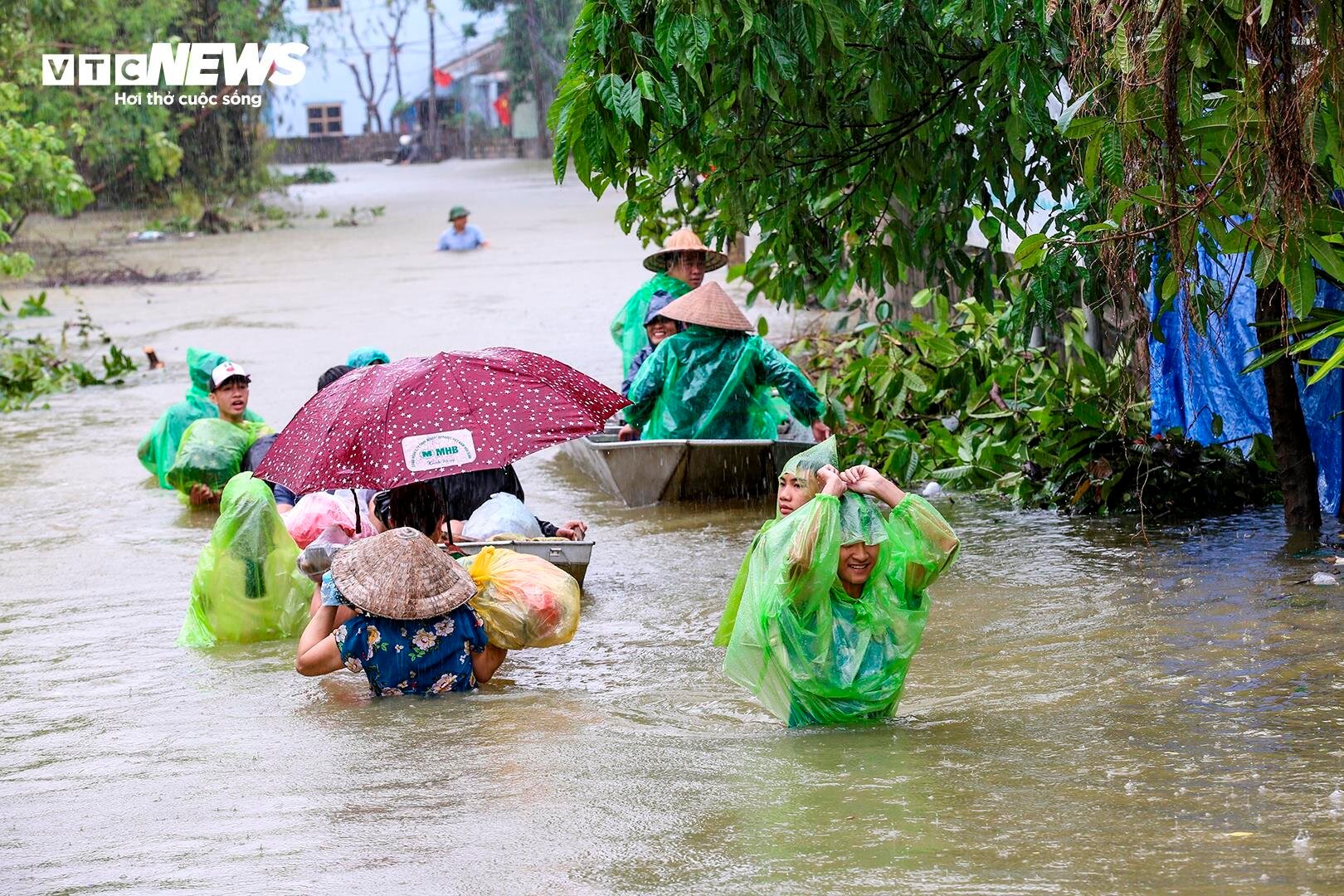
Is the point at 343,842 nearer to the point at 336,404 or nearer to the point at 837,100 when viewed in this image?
the point at 336,404

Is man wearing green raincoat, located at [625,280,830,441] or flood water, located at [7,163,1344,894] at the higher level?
man wearing green raincoat, located at [625,280,830,441]

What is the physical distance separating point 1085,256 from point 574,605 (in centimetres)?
291

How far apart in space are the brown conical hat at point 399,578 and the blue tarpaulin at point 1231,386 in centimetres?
338

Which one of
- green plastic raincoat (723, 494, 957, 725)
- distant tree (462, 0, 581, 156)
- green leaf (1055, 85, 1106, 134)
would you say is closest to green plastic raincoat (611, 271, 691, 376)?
green leaf (1055, 85, 1106, 134)

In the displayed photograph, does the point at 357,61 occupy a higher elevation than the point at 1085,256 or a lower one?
higher

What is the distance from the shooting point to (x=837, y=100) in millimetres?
7016

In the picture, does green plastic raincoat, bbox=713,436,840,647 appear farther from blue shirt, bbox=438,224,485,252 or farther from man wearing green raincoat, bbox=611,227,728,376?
blue shirt, bbox=438,224,485,252

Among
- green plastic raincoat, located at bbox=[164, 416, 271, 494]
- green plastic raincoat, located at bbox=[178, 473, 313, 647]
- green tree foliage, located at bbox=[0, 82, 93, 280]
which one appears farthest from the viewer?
green tree foliage, located at bbox=[0, 82, 93, 280]

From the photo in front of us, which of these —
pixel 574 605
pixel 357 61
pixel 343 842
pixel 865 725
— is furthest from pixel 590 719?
pixel 357 61

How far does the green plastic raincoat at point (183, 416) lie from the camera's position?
1000cm

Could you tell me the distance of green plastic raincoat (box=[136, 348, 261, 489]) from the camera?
10.0 m

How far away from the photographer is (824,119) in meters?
7.08

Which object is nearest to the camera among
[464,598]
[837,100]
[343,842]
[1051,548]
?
[343,842]

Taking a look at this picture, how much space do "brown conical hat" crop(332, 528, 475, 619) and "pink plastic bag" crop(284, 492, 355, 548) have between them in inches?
78.5
